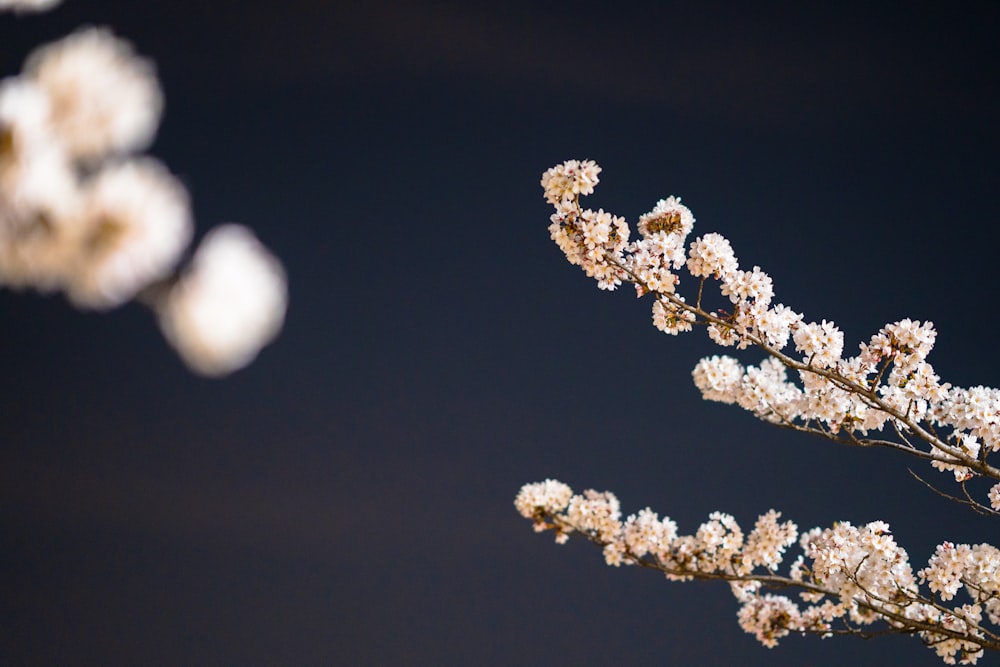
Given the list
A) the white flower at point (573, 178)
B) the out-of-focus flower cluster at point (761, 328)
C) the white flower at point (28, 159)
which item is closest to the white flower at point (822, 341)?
the out-of-focus flower cluster at point (761, 328)

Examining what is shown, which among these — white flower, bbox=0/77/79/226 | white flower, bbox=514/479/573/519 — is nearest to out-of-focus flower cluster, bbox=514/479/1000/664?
white flower, bbox=514/479/573/519

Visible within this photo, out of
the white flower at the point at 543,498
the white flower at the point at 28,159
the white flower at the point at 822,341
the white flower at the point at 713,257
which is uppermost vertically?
the white flower at the point at 713,257

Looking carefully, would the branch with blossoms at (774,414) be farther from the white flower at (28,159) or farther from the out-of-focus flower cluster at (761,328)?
the white flower at (28,159)

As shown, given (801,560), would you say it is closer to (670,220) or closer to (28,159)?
(670,220)

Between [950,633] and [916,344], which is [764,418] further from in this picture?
[950,633]

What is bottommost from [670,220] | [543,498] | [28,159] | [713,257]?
[28,159]

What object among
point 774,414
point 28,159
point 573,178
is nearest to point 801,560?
point 774,414

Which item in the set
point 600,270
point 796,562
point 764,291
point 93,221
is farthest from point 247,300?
point 796,562
